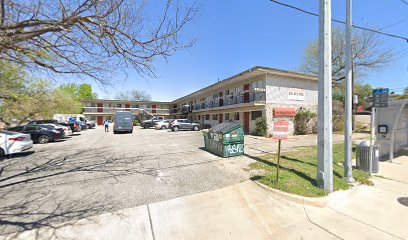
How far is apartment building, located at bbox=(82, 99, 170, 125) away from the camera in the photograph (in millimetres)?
41250

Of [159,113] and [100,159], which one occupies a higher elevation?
[159,113]

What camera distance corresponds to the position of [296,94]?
17.5 meters

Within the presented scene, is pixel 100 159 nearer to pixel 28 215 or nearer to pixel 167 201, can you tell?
pixel 28 215

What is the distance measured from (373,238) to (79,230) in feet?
15.3

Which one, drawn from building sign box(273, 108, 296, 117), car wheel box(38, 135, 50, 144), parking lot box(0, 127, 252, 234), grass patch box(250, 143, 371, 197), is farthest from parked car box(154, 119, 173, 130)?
grass patch box(250, 143, 371, 197)

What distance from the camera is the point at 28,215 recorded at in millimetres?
3311

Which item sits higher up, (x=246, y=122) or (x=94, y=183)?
(x=246, y=122)

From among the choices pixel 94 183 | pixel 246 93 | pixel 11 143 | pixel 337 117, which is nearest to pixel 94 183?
pixel 94 183

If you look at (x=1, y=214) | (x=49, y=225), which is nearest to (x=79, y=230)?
(x=49, y=225)

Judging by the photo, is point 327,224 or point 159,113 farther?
point 159,113

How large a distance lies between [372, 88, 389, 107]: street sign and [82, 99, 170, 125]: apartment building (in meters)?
37.3

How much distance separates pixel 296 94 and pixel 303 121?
109 inches

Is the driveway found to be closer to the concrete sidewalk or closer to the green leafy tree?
the concrete sidewalk

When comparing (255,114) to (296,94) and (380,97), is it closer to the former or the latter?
(296,94)
